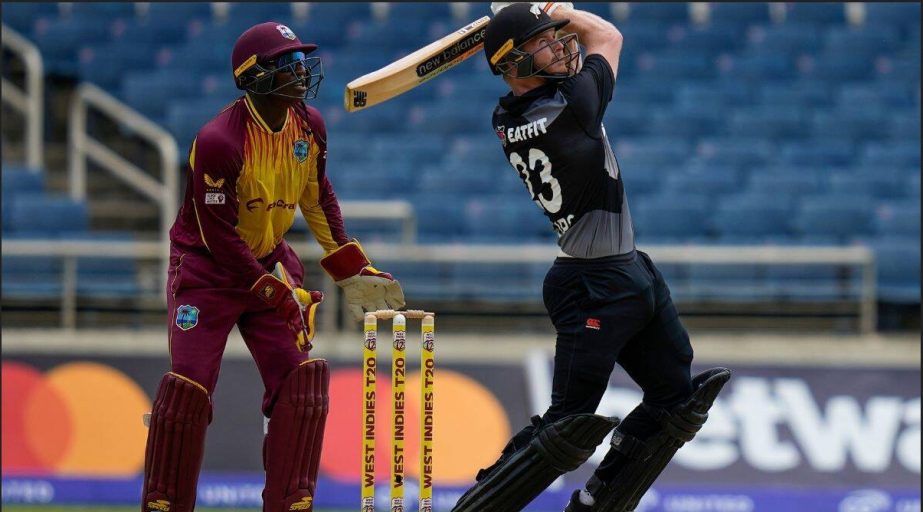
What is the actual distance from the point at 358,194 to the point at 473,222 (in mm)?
949

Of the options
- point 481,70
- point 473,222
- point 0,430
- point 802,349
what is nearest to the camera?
point 0,430

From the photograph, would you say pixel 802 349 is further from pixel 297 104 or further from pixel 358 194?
pixel 297 104

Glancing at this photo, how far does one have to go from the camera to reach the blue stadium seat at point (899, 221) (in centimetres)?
1041

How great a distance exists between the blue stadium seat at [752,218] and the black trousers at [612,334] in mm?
5729

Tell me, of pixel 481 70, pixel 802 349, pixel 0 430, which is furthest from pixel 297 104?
pixel 481 70

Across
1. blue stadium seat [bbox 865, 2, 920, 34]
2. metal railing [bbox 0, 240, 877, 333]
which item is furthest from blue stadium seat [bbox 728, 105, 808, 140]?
metal railing [bbox 0, 240, 877, 333]

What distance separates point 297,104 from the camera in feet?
16.0

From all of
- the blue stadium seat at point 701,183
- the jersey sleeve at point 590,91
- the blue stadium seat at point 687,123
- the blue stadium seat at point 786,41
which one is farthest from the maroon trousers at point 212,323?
the blue stadium seat at point 786,41

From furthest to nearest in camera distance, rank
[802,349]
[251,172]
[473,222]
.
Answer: [473,222] < [802,349] < [251,172]

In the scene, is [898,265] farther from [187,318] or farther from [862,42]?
[187,318]

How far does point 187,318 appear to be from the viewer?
475 centimetres

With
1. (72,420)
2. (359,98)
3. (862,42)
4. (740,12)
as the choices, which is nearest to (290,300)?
(359,98)

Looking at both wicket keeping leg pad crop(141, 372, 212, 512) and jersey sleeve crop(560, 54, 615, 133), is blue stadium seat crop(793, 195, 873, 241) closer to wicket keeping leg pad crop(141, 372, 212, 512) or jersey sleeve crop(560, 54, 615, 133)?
jersey sleeve crop(560, 54, 615, 133)

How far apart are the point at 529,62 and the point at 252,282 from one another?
1.22 metres
